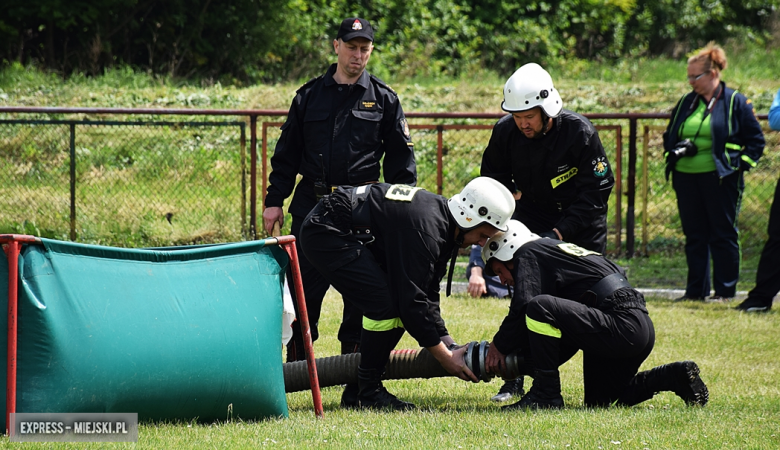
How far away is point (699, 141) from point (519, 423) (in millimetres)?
5318

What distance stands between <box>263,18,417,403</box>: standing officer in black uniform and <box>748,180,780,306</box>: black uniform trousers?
4.17 metres

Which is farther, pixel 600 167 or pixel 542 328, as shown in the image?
pixel 600 167

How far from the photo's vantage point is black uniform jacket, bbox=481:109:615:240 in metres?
5.94

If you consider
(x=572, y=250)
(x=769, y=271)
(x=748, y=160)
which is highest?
(x=748, y=160)

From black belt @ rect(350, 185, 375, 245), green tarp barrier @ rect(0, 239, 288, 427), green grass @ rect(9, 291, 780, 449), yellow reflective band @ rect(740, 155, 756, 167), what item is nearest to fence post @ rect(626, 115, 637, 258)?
yellow reflective band @ rect(740, 155, 756, 167)

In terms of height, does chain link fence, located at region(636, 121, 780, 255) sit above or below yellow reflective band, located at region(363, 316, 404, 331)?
above

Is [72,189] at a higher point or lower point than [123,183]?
lower

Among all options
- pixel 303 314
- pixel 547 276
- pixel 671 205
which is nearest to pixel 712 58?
pixel 671 205

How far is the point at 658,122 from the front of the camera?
15430mm

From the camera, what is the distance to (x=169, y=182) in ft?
39.8

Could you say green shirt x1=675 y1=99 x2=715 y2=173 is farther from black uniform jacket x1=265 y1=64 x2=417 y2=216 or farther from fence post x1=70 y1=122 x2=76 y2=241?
fence post x1=70 y1=122 x2=76 y2=241

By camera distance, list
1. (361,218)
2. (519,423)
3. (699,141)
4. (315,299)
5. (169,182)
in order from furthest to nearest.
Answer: (169,182)
(699,141)
(315,299)
(361,218)
(519,423)

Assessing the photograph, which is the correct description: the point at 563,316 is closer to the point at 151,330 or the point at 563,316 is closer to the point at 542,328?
the point at 542,328

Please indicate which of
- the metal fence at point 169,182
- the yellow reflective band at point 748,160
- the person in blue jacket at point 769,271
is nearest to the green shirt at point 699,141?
the yellow reflective band at point 748,160
